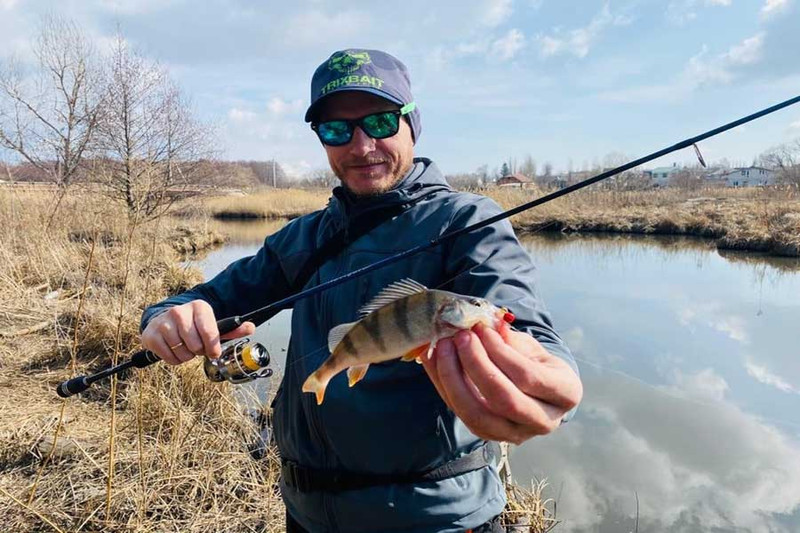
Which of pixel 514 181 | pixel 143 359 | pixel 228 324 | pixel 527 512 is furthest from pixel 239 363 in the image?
pixel 514 181

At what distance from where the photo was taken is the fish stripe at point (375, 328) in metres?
1.41

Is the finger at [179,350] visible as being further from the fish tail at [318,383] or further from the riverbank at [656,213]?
the riverbank at [656,213]

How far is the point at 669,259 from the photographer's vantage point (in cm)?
1650

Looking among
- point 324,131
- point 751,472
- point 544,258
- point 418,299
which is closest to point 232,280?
point 324,131

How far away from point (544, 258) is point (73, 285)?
43.1 ft

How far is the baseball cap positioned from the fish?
82 cm

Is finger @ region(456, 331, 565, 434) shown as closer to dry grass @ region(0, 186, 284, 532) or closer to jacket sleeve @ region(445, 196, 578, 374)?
jacket sleeve @ region(445, 196, 578, 374)

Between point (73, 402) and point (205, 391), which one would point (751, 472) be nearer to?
point (205, 391)

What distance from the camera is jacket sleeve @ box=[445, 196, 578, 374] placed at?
1.38 metres

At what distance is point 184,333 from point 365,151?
90 centimetres

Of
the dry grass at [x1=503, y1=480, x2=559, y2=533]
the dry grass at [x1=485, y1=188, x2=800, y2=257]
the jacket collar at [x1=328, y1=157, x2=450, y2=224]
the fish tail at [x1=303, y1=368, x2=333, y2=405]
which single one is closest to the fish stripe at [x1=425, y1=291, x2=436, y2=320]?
the fish tail at [x1=303, y1=368, x2=333, y2=405]

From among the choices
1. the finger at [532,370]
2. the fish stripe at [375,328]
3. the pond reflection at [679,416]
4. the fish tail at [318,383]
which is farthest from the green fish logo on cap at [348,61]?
the pond reflection at [679,416]

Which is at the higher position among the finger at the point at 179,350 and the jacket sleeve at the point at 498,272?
the jacket sleeve at the point at 498,272

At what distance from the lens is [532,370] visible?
3.53 ft
